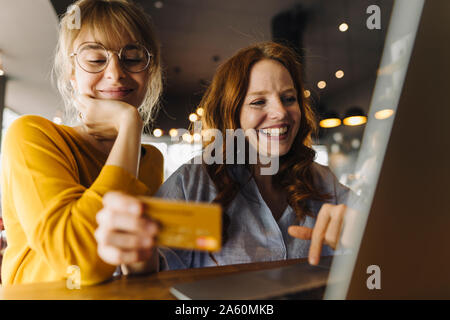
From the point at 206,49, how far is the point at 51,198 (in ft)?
2.06

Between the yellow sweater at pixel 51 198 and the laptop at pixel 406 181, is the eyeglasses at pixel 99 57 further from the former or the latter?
the laptop at pixel 406 181

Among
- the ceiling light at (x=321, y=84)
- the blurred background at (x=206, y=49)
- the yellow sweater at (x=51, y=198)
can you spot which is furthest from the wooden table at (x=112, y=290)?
the ceiling light at (x=321, y=84)

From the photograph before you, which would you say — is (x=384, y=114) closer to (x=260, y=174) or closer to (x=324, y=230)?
(x=324, y=230)

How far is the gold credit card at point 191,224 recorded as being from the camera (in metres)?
0.20

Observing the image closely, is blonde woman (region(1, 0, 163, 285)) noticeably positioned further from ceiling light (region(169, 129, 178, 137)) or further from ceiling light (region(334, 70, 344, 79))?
ceiling light (region(334, 70, 344, 79))

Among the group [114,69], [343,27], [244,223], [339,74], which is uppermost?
[343,27]

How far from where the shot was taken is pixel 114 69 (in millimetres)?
466

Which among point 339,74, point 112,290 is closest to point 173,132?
point 112,290

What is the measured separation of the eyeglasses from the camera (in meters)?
0.47

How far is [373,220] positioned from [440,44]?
0.20m

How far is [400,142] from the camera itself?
0.26 metres

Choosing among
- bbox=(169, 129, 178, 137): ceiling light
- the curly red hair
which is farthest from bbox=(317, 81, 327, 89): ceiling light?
bbox=(169, 129, 178, 137): ceiling light

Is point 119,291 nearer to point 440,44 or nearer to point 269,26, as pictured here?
point 440,44

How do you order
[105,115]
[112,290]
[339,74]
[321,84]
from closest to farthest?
[112,290] → [105,115] → [321,84] → [339,74]
